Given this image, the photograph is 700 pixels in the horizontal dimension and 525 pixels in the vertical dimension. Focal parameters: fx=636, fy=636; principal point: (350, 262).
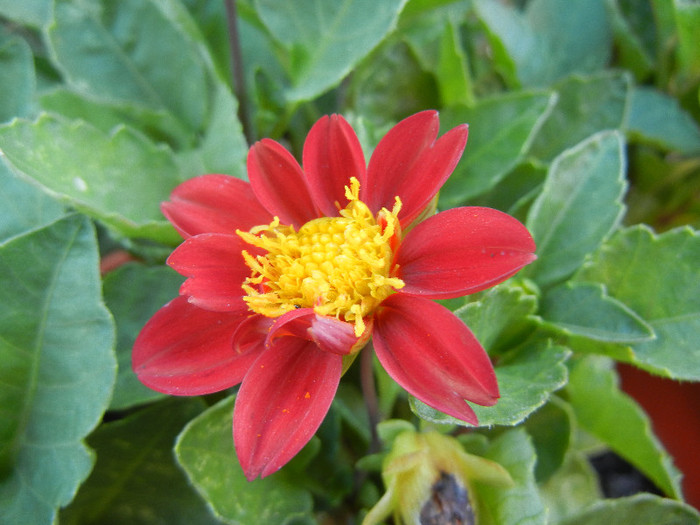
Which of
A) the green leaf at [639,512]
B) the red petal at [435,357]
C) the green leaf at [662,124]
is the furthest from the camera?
the green leaf at [662,124]

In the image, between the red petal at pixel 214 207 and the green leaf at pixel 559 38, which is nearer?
the red petal at pixel 214 207

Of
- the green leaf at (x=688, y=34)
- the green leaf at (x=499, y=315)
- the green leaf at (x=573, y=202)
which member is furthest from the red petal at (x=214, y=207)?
the green leaf at (x=688, y=34)

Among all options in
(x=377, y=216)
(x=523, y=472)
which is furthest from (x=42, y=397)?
(x=523, y=472)

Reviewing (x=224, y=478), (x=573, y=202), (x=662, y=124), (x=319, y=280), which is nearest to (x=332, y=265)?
(x=319, y=280)

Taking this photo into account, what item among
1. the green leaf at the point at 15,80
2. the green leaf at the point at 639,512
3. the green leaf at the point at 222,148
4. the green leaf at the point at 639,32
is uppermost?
the green leaf at the point at 15,80

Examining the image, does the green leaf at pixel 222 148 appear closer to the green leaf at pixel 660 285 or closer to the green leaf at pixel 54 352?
the green leaf at pixel 54 352

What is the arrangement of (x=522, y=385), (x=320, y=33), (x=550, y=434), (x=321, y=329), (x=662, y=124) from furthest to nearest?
(x=662, y=124) < (x=320, y=33) < (x=550, y=434) < (x=522, y=385) < (x=321, y=329)

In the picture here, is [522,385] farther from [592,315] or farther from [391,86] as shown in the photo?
[391,86]

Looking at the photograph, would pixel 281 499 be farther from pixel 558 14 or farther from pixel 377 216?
pixel 558 14
